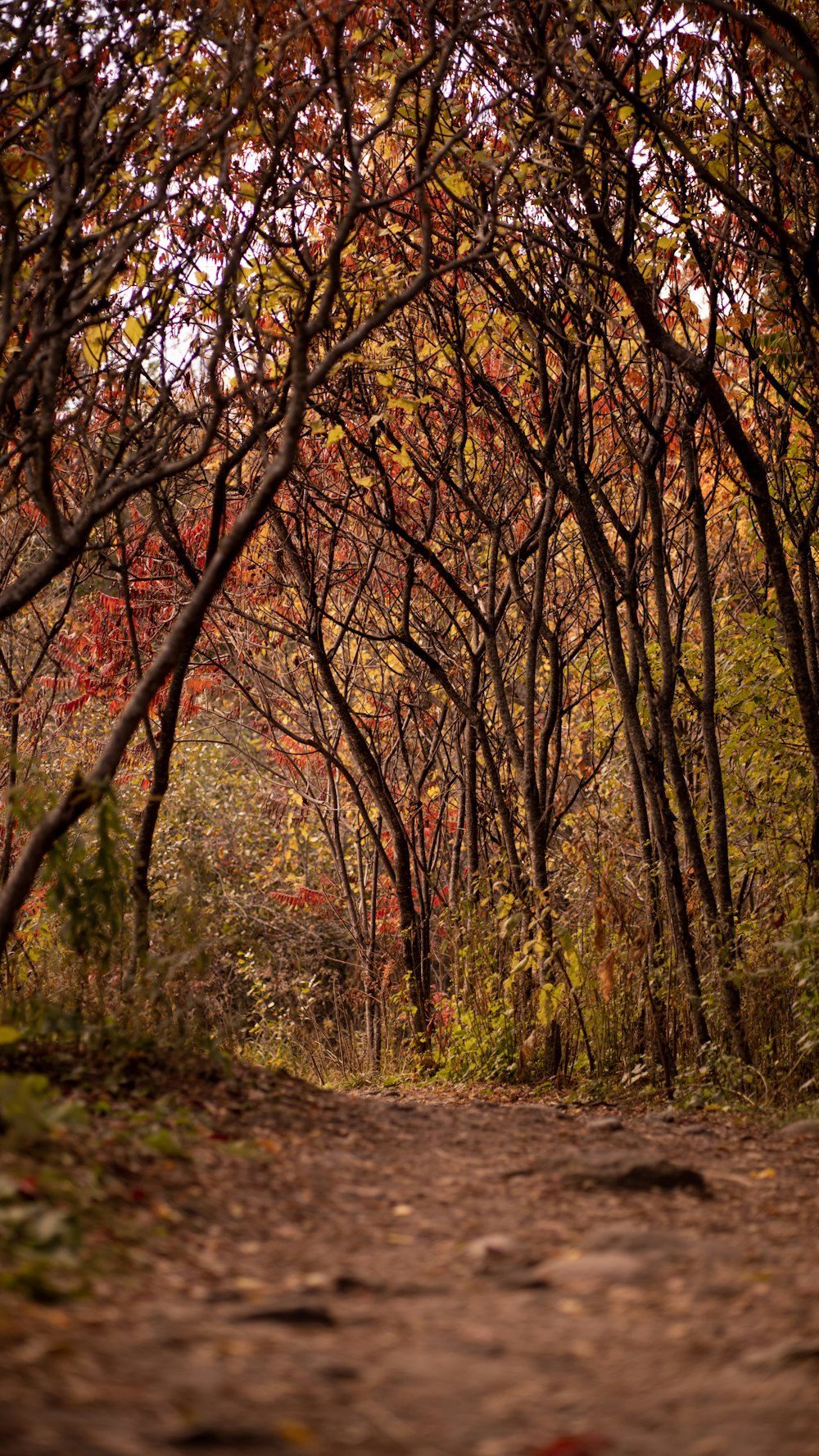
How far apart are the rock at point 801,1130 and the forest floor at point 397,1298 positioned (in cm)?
54

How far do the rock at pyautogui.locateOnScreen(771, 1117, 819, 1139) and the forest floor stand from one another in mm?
542

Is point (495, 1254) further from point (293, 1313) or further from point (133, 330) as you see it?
point (133, 330)

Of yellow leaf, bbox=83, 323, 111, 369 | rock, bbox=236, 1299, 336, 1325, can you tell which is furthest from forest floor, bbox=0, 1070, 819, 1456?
yellow leaf, bbox=83, 323, 111, 369

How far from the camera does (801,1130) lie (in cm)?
399

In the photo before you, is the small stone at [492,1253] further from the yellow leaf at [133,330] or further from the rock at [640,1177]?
the yellow leaf at [133,330]

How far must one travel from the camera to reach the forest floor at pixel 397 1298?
4.68 feet

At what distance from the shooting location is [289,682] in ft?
32.4

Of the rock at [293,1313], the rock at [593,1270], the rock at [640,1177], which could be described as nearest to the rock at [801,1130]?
the rock at [640,1177]

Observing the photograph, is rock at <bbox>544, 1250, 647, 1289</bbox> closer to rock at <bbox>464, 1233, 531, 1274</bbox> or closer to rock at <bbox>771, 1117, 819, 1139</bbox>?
rock at <bbox>464, 1233, 531, 1274</bbox>

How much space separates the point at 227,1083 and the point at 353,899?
6.40 m

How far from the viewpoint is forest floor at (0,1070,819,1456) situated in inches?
56.2

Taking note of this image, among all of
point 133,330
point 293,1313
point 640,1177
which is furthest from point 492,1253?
point 133,330

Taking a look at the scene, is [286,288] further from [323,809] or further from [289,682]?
[323,809]

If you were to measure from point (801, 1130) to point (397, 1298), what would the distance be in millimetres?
2448
